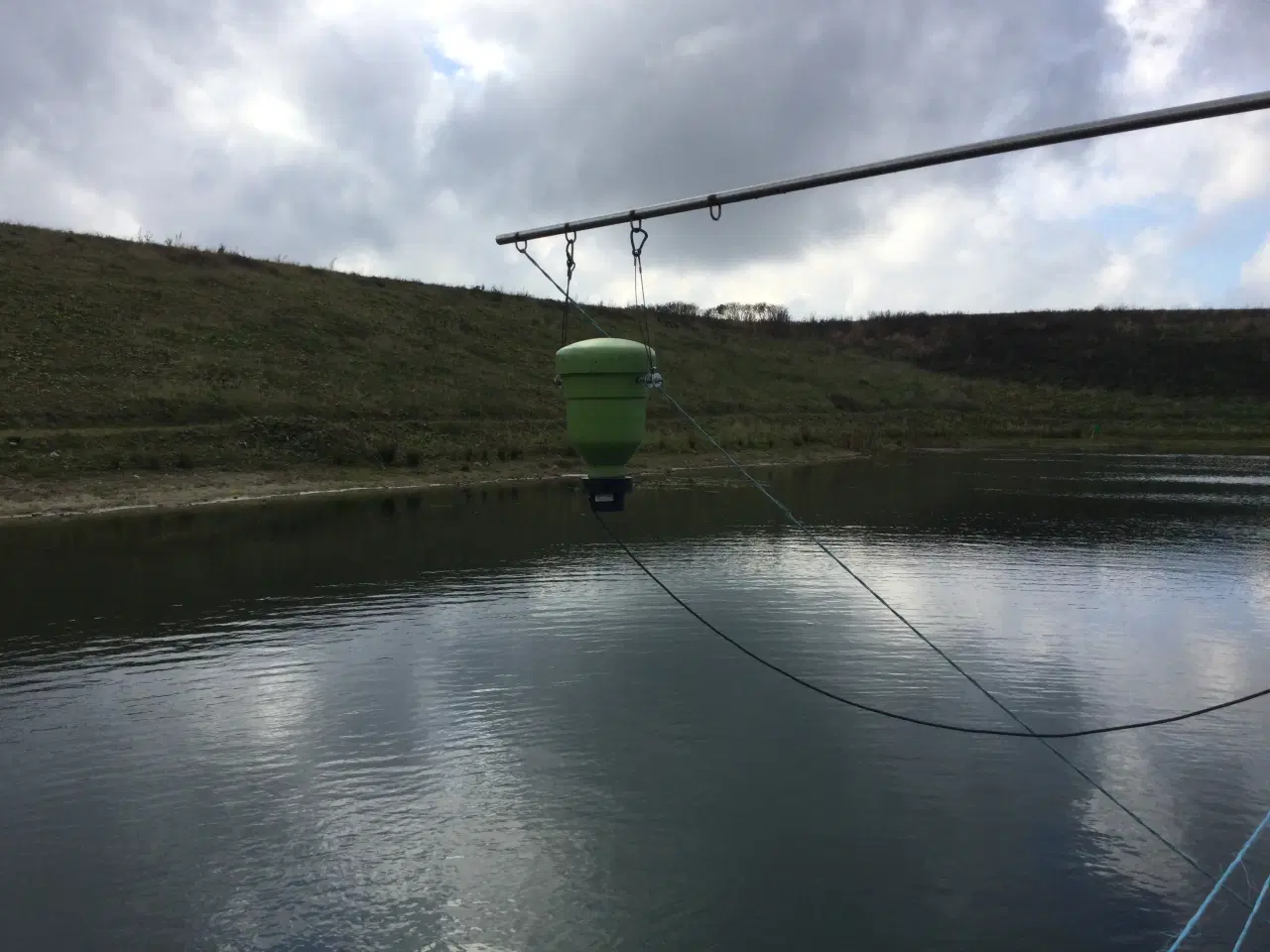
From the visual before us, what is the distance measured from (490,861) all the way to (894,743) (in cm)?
485

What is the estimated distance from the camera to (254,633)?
16547mm

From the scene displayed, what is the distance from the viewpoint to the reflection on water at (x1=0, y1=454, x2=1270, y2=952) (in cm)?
810

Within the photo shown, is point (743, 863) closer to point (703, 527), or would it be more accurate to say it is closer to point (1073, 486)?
A: point (703, 527)

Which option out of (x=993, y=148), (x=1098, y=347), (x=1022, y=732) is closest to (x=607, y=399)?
(x=993, y=148)

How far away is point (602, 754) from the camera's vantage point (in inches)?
440

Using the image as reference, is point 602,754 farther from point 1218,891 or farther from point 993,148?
point 993,148

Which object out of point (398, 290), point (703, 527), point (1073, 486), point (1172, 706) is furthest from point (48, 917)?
point (398, 290)

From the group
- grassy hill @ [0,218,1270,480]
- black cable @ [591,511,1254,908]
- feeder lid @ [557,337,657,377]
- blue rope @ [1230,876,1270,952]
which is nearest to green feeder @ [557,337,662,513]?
feeder lid @ [557,337,657,377]

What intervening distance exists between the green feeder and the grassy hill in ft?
96.3

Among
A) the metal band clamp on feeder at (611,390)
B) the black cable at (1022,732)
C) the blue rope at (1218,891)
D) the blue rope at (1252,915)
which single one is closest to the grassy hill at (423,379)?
the black cable at (1022,732)

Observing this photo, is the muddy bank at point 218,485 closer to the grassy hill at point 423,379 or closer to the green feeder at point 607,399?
the grassy hill at point 423,379

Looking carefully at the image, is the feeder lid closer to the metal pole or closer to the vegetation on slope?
the metal pole

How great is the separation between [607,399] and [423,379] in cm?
4605

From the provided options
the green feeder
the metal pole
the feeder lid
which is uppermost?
the metal pole
